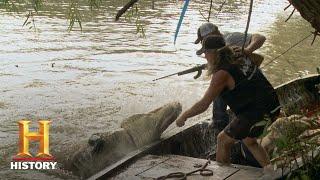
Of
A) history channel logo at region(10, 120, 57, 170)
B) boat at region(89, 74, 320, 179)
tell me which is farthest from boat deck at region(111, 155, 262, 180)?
history channel logo at region(10, 120, 57, 170)

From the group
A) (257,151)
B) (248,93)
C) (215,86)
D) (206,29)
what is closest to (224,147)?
(257,151)

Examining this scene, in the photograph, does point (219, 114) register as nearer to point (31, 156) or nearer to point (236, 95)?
point (236, 95)

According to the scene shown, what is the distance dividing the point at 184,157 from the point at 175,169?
435mm

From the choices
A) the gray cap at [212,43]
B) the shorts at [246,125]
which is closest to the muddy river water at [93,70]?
the shorts at [246,125]

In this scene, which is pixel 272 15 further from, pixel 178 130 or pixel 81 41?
pixel 178 130

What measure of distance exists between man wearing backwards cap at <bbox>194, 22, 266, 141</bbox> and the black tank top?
212 mm

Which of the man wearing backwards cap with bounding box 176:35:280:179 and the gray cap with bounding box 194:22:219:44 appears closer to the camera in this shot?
the man wearing backwards cap with bounding box 176:35:280:179

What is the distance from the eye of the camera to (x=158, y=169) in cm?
529

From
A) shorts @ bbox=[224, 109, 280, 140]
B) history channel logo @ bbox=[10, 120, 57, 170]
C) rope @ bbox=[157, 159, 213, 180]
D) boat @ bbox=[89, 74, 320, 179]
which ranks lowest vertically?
history channel logo @ bbox=[10, 120, 57, 170]

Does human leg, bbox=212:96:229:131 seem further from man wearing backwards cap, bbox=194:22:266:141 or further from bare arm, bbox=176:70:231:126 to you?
bare arm, bbox=176:70:231:126

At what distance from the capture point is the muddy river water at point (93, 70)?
10.6m

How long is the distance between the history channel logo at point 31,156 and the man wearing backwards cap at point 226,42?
2.88m

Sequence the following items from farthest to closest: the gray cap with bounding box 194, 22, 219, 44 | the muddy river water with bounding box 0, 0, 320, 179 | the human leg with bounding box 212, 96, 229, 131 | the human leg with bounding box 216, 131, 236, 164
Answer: the muddy river water with bounding box 0, 0, 320, 179
the human leg with bounding box 212, 96, 229, 131
the gray cap with bounding box 194, 22, 219, 44
the human leg with bounding box 216, 131, 236, 164

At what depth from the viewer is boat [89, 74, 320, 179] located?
5.14 metres
